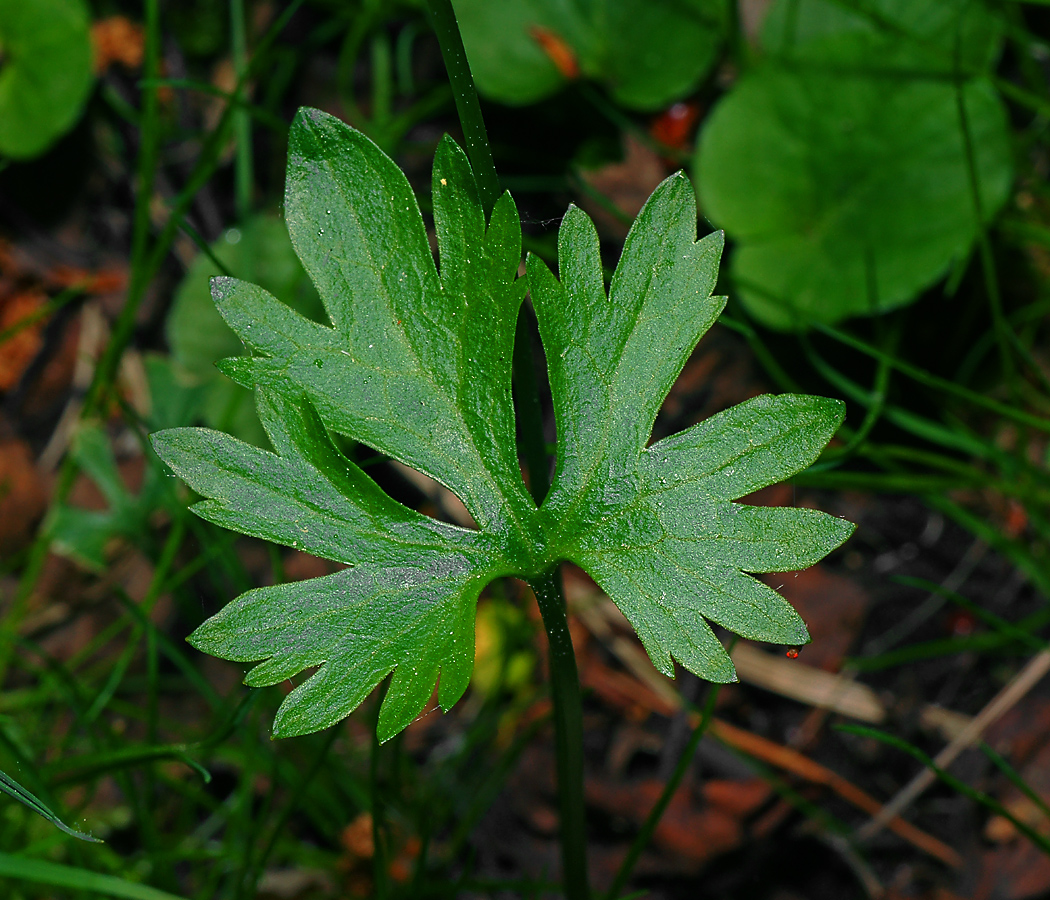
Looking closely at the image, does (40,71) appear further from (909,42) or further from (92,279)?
(909,42)

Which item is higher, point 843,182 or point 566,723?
point 843,182

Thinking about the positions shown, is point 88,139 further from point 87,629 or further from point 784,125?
point 784,125

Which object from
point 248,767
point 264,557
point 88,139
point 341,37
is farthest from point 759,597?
point 88,139

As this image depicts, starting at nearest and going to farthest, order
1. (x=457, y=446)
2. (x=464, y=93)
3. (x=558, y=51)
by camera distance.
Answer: (x=464, y=93), (x=457, y=446), (x=558, y=51)

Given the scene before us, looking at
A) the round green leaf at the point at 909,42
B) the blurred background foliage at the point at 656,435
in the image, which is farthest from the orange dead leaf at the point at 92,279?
the round green leaf at the point at 909,42

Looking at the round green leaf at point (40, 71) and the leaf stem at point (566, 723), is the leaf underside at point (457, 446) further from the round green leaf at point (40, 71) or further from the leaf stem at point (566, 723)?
the round green leaf at point (40, 71)

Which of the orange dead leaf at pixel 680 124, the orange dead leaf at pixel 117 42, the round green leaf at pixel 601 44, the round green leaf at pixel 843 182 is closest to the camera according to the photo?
the round green leaf at pixel 843 182

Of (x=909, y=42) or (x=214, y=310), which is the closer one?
(x=909, y=42)

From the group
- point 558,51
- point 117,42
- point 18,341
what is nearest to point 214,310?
point 18,341
